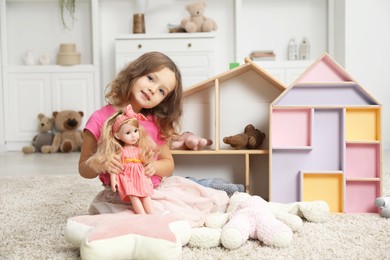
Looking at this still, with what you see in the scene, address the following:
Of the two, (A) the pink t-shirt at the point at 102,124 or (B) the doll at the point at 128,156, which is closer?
(B) the doll at the point at 128,156

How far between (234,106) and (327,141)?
41 centimetres

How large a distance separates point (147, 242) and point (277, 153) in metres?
0.73

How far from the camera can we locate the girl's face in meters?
1.49

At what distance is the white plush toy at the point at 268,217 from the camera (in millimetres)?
1262

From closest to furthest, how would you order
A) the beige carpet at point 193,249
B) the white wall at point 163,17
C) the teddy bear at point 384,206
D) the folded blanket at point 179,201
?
the beige carpet at point 193,249
the folded blanket at point 179,201
the teddy bear at point 384,206
the white wall at point 163,17

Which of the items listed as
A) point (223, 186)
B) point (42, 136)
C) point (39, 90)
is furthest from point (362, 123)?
point (39, 90)

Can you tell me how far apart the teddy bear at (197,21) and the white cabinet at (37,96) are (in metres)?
0.86

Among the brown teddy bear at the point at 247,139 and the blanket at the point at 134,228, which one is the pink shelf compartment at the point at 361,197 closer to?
the brown teddy bear at the point at 247,139

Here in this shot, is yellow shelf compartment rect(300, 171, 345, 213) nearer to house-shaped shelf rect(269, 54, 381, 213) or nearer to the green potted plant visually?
house-shaped shelf rect(269, 54, 381, 213)

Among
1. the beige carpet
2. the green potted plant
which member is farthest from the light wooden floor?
the green potted plant

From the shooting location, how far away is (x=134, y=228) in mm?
1144

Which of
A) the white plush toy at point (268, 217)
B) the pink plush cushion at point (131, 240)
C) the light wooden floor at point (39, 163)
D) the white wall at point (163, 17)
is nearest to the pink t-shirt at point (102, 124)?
the white plush toy at point (268, 217)

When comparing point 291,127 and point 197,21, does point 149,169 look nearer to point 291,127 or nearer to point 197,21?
point 291,127

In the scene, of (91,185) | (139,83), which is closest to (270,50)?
(91,185)
